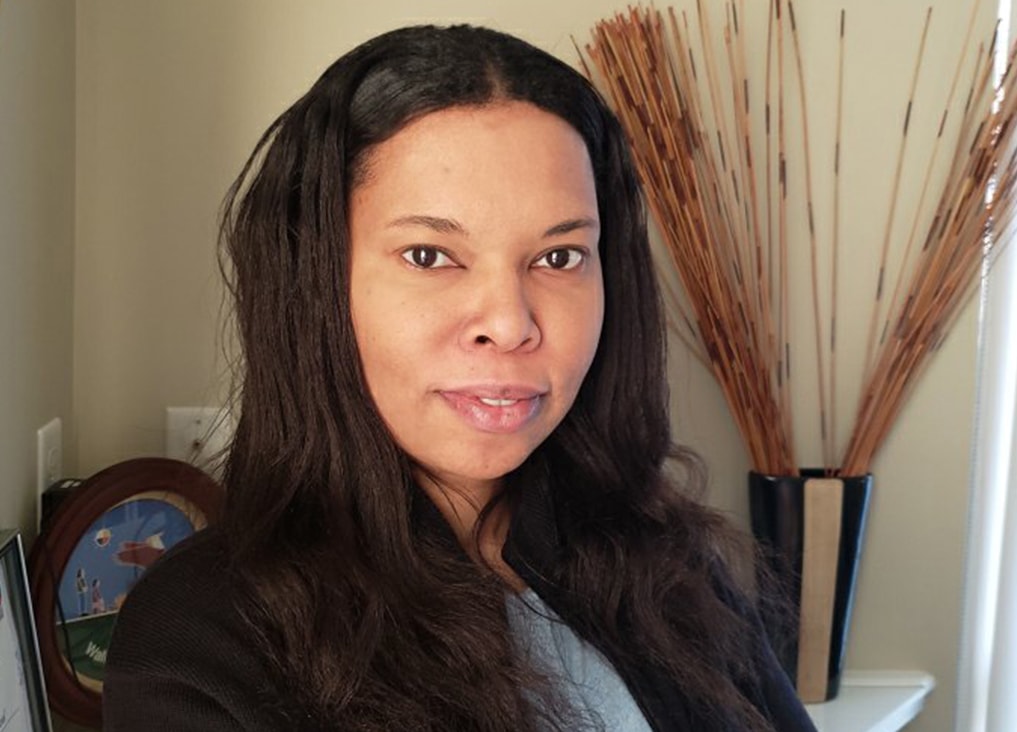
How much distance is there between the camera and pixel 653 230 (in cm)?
159

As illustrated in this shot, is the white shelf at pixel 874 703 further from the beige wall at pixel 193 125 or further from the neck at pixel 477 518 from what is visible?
the neck at pixel 477 518

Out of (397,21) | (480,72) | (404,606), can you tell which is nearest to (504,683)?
(404,606)

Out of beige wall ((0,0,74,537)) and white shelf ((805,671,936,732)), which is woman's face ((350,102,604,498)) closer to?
beige wall ((0,0,74,537))

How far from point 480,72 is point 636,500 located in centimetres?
41

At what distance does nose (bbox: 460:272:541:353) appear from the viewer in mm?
895

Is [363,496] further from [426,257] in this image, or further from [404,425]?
[426,257]

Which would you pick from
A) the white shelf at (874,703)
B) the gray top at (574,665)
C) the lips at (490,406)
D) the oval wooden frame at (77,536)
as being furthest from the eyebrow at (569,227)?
the white shelf at (874,703)

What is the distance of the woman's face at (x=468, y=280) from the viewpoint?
90 centimetres

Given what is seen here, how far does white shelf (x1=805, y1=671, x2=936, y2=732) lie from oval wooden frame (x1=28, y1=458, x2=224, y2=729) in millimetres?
781

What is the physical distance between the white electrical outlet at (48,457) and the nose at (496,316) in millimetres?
620

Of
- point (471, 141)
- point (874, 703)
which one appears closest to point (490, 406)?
point (471, 141)

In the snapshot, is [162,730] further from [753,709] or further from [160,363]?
[160,363]

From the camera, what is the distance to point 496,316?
2.94 feet

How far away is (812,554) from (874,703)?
0.24 meters
